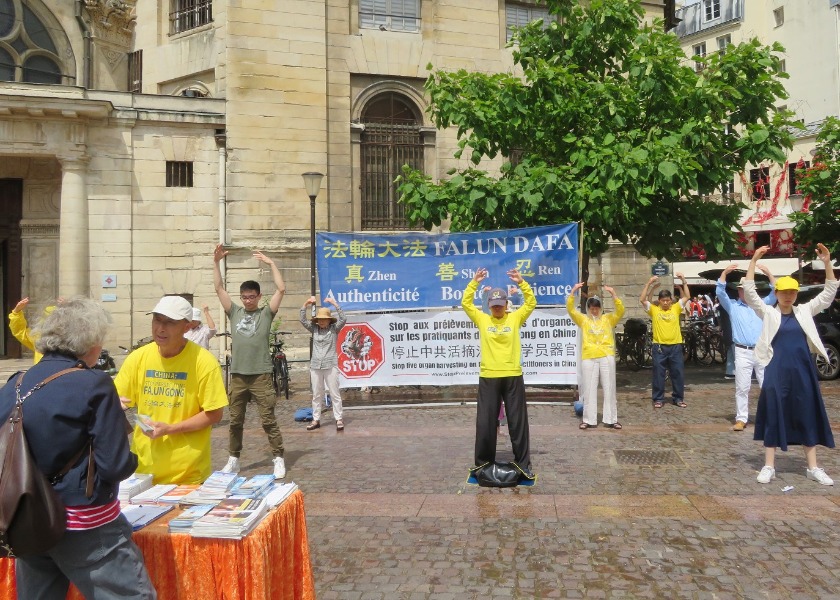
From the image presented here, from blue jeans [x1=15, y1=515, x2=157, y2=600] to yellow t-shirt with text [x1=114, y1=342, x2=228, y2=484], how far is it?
116cm

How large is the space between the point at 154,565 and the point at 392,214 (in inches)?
682

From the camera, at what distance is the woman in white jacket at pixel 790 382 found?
730 cm

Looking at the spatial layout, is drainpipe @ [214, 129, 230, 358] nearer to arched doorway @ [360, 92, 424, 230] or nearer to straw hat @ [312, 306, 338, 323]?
arched doorway @ [360, 92, 424, 230]

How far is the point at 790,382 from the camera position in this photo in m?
7.35

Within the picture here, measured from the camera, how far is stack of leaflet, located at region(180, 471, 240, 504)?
394 cm

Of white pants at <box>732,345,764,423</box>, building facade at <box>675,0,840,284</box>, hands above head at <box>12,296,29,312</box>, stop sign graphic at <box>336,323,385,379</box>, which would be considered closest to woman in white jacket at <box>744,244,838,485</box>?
white pants at <box>732,345,764,423</box>

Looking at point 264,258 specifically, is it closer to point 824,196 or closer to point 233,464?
point 233,464

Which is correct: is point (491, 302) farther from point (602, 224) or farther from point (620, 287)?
point (620, 287)

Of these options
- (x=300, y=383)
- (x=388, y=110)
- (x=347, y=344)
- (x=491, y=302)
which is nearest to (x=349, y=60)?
(x=388, y=110)

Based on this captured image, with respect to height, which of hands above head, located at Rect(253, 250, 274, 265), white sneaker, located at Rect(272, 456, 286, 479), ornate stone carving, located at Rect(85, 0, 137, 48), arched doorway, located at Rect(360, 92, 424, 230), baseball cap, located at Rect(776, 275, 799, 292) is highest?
ornate stone carving, located at Rect(85, 0, 137, 48)

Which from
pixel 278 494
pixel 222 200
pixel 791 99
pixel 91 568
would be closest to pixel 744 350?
pixel 278 494

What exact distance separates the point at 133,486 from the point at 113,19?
20.6 meters

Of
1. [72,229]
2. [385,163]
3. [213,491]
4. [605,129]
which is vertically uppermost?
[385,163]

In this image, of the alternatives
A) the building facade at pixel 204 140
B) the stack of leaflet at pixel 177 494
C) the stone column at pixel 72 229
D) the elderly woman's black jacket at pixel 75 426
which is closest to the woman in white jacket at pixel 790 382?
the stack of leaflet at pixel 177 494
